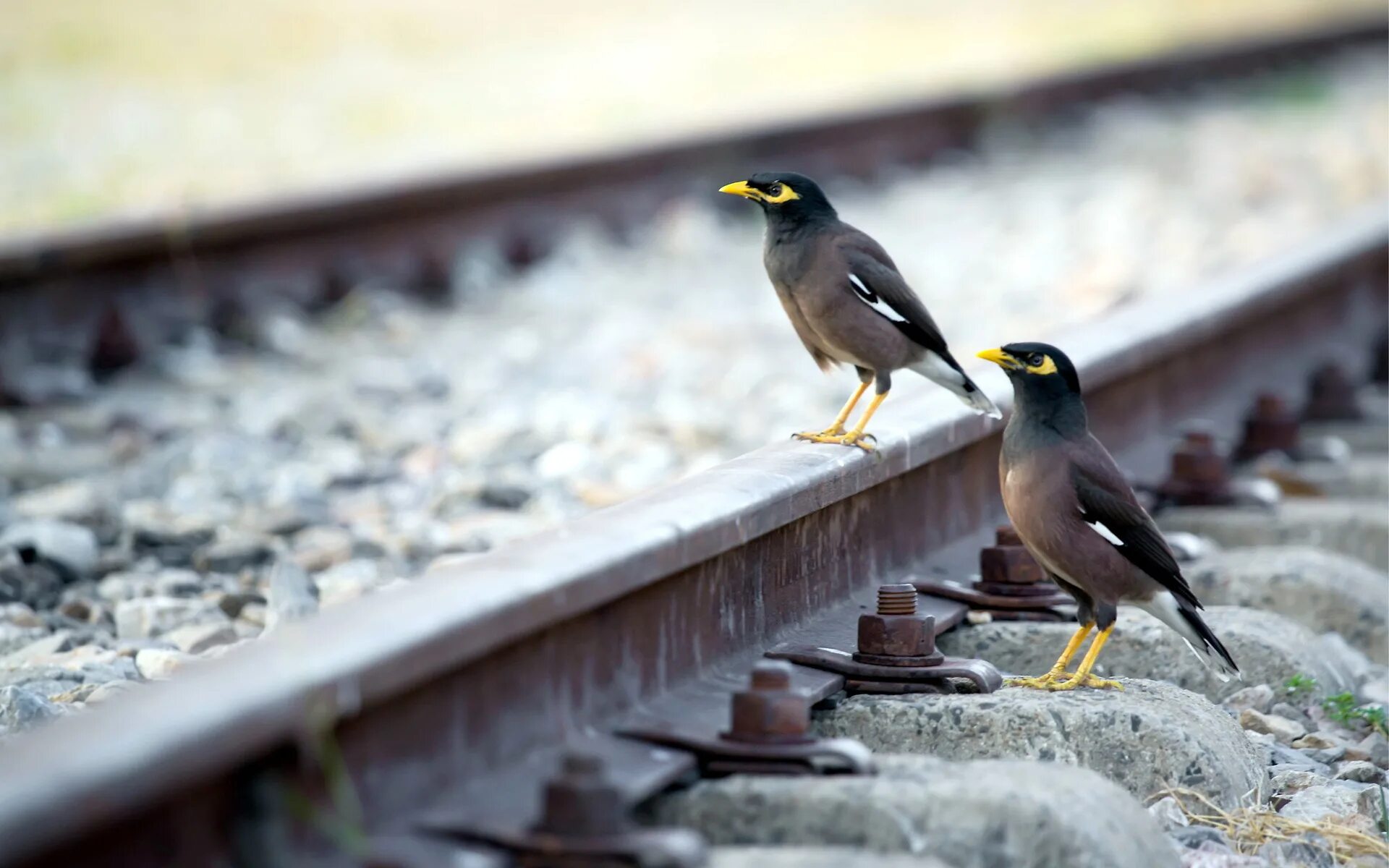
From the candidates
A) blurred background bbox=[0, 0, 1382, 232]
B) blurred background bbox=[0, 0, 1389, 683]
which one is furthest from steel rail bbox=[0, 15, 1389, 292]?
blurred background bbox=[0, 0, 1382, 232]

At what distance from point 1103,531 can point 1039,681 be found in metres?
0.29

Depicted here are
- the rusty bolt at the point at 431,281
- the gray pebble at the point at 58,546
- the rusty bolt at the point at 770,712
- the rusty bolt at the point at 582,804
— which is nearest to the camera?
the rusty bolt at the point at 582,804

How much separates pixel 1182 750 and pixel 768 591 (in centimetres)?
82

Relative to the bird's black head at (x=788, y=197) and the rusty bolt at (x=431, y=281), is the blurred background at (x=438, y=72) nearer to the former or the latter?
A: the rusty bolt at (x=431, y=281)

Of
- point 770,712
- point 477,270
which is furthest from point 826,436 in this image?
point 477,270

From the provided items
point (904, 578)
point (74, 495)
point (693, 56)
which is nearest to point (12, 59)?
point (693, 56)

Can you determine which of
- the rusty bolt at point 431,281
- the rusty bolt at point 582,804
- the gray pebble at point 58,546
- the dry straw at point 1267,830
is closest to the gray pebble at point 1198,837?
the dry straw at point 1267,830

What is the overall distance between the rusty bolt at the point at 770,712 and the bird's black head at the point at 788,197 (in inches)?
55.5

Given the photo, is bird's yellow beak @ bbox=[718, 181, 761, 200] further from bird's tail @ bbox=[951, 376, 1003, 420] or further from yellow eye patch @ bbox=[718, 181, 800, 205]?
bird's tail @ bbox=[951, 376, 1003, 420]

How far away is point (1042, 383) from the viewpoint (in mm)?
3502

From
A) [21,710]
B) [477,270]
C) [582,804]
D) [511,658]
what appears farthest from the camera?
[477,270]

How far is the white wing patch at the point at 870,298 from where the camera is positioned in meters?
4.16

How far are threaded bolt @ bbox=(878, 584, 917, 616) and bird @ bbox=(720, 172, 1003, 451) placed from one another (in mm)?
659

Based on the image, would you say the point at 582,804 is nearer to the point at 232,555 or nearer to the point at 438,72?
the point at 232,555
